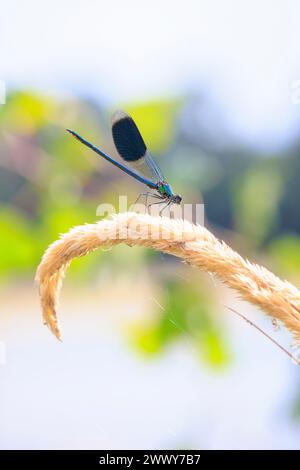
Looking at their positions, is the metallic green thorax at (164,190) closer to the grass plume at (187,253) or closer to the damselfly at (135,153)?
the damselfly at (135,153)

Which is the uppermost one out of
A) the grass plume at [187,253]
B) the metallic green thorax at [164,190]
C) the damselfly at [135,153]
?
the damselfly at [135,153]

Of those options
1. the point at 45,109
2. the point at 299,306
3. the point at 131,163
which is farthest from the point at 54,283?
the point at 45,109

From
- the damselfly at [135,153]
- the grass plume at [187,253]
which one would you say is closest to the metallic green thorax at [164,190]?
the damselfly at [135,153]

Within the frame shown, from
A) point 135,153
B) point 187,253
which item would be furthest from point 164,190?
point 187,253

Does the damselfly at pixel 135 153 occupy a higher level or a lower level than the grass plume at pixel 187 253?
higher

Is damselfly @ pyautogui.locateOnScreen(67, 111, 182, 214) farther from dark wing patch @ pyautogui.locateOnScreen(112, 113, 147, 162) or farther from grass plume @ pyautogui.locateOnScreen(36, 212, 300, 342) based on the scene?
grass plume @ pyautogui.locateOnScreen(36, 212, 300, 342)

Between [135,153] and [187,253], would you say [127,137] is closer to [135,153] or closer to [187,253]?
[135,153]

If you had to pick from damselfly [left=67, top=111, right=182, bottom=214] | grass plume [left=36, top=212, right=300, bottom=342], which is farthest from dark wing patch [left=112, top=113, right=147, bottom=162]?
grass plume [left=36, top=212, right=300, bottom=342]

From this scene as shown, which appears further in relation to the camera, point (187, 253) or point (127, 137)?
point (127, 137)

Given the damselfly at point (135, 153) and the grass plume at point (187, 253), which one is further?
the damselfly at point (135, 153)
